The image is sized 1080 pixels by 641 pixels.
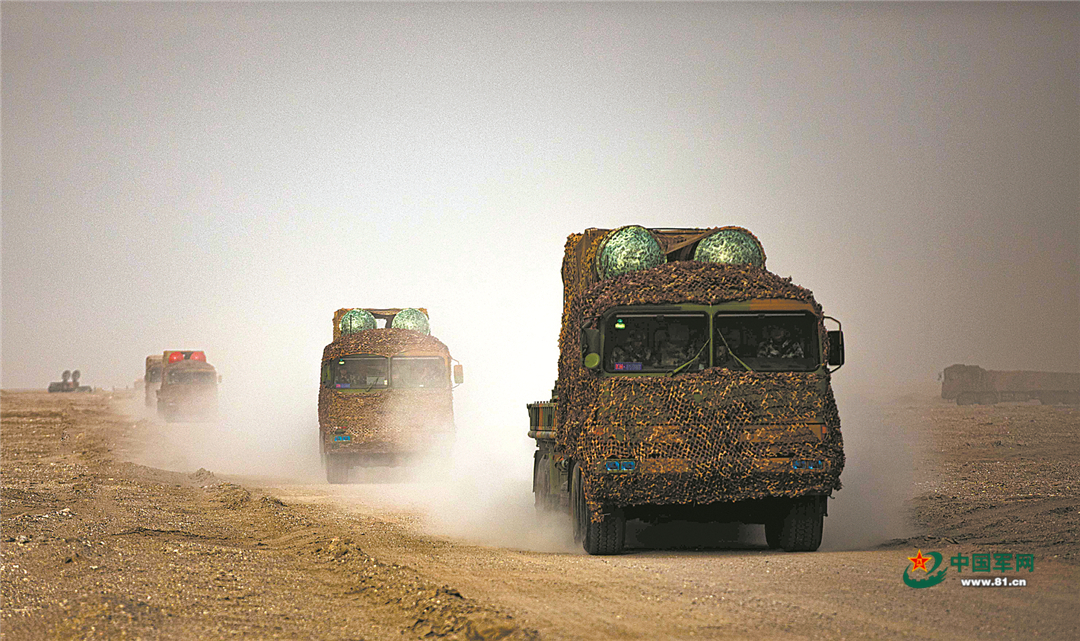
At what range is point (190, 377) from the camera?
53.2 m

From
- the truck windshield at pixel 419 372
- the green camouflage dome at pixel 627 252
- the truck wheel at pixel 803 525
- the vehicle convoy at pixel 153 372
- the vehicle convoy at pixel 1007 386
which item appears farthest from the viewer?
the vehicle convoy at pixel 153 372

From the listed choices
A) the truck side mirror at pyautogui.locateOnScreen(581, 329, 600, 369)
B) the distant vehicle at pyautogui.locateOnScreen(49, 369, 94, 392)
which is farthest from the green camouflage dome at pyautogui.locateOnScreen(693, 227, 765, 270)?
the distant vehicle at pyautogui.locateOnScreen(49, 369, 94, 392)

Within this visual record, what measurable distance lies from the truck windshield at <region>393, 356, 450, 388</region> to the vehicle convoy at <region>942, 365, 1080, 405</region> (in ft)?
129

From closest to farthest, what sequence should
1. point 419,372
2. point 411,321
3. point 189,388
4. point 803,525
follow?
point 803,525, point 419,372, point 411,321, point 189,388

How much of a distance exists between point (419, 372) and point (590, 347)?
44.1 ft

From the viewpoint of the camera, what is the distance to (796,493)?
36.5 feet

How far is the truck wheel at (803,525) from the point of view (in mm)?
11719

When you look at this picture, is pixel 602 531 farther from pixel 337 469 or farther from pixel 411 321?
pixel 411 321

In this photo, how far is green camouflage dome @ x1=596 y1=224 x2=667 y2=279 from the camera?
41.8 ft

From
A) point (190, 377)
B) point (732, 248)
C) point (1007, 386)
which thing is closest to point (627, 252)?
point (732, 248)

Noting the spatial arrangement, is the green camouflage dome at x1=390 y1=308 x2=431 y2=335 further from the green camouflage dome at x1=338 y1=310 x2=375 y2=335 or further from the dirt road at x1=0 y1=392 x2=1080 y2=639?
the dirt road at x1=0 y1=392 x2=1080 y2=639

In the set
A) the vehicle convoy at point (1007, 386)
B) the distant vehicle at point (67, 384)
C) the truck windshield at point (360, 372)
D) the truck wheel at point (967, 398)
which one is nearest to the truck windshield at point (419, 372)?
the truck windshield at point (360, 372)

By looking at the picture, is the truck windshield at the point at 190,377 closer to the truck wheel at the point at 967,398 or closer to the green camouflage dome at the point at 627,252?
the truck wheel at the point at 967,398

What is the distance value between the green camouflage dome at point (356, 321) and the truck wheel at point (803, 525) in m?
17.5
